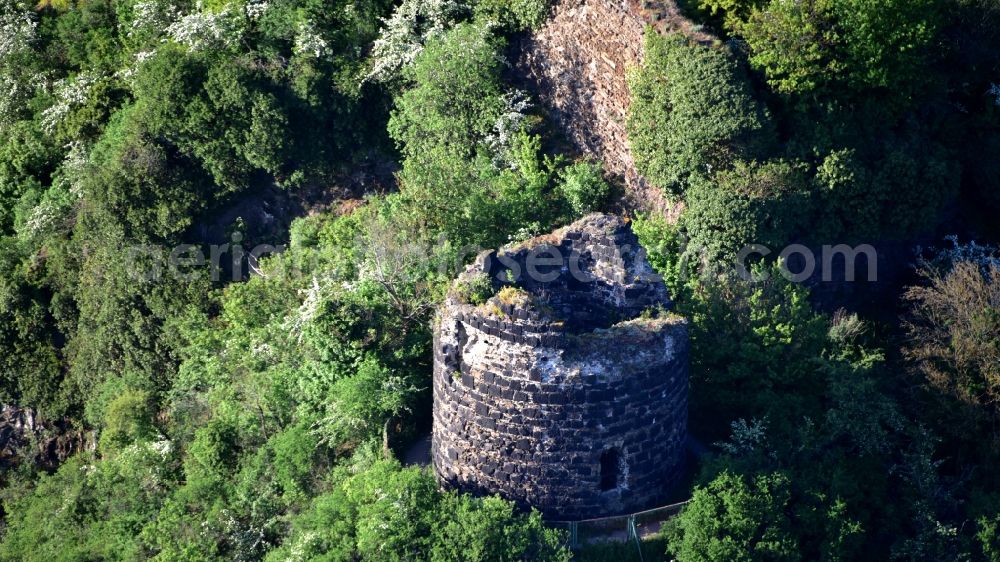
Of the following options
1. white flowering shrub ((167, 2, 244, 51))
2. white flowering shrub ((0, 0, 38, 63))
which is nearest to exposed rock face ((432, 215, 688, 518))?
white flowering shrub ((167, 2, 244, 51))

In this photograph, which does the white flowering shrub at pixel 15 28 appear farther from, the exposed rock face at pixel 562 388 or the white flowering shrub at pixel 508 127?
the exposed rock face at pixel 562 388

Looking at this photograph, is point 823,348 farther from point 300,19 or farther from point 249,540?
point 300,19

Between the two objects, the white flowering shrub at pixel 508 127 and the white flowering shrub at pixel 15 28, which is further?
the white flowering shrub at pixel 15 28

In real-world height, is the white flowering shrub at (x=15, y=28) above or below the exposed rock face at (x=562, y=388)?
above

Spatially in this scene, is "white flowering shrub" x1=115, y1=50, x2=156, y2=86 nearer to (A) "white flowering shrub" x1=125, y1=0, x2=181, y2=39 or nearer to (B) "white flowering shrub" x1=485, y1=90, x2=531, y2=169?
(A) "white flowering shrub" x1=125, y1=0, x2=181, y2=39

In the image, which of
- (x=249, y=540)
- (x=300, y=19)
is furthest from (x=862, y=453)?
(x=300, y=19)

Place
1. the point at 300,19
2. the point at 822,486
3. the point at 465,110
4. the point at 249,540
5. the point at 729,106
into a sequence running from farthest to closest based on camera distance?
the point at 300,19
the point at 465,110
the point at 729,106
the point at 249,540
the point at 822,486

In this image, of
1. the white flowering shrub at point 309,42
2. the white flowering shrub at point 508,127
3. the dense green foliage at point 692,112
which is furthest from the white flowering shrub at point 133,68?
the dense green foliage at point 692,112
